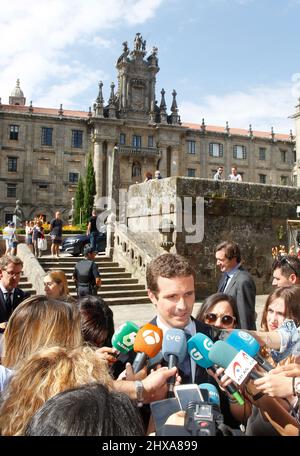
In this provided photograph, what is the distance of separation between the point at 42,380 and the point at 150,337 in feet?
2.09

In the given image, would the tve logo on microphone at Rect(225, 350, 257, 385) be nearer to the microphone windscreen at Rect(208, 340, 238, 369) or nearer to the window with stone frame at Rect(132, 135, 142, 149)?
the microphone windscreen at Rect(208, 340, 238, 369)

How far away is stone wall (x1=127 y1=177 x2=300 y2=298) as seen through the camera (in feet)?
37.5

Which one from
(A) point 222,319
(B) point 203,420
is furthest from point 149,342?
(A) point 222,319

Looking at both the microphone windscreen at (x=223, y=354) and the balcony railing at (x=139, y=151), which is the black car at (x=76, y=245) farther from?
the balcony railing at (x=139, y=151)

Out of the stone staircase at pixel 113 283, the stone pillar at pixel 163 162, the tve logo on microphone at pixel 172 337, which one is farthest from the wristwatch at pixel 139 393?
the stone pillar at pixel 163 162

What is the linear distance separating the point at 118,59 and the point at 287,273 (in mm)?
52743

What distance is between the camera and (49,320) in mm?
2562

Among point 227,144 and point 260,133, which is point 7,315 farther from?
point 260,133

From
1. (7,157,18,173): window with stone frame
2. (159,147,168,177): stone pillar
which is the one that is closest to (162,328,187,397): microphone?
(159,147,168,177): stone pillar

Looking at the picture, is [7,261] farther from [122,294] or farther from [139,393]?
[122,294]

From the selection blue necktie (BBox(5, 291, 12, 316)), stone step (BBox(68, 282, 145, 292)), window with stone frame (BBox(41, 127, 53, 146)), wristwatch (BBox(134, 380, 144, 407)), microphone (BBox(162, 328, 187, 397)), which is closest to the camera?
wristwatch (BBox(134, 380, 144, 407))

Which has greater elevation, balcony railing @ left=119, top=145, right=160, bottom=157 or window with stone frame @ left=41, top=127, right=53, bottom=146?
window with stone frame @ left=41, top=127, right=53, bottom=146

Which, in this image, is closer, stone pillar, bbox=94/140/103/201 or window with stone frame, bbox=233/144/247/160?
stone pillar, bbox=94/140/103/201

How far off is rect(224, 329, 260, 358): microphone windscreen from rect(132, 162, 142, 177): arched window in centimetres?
5010
